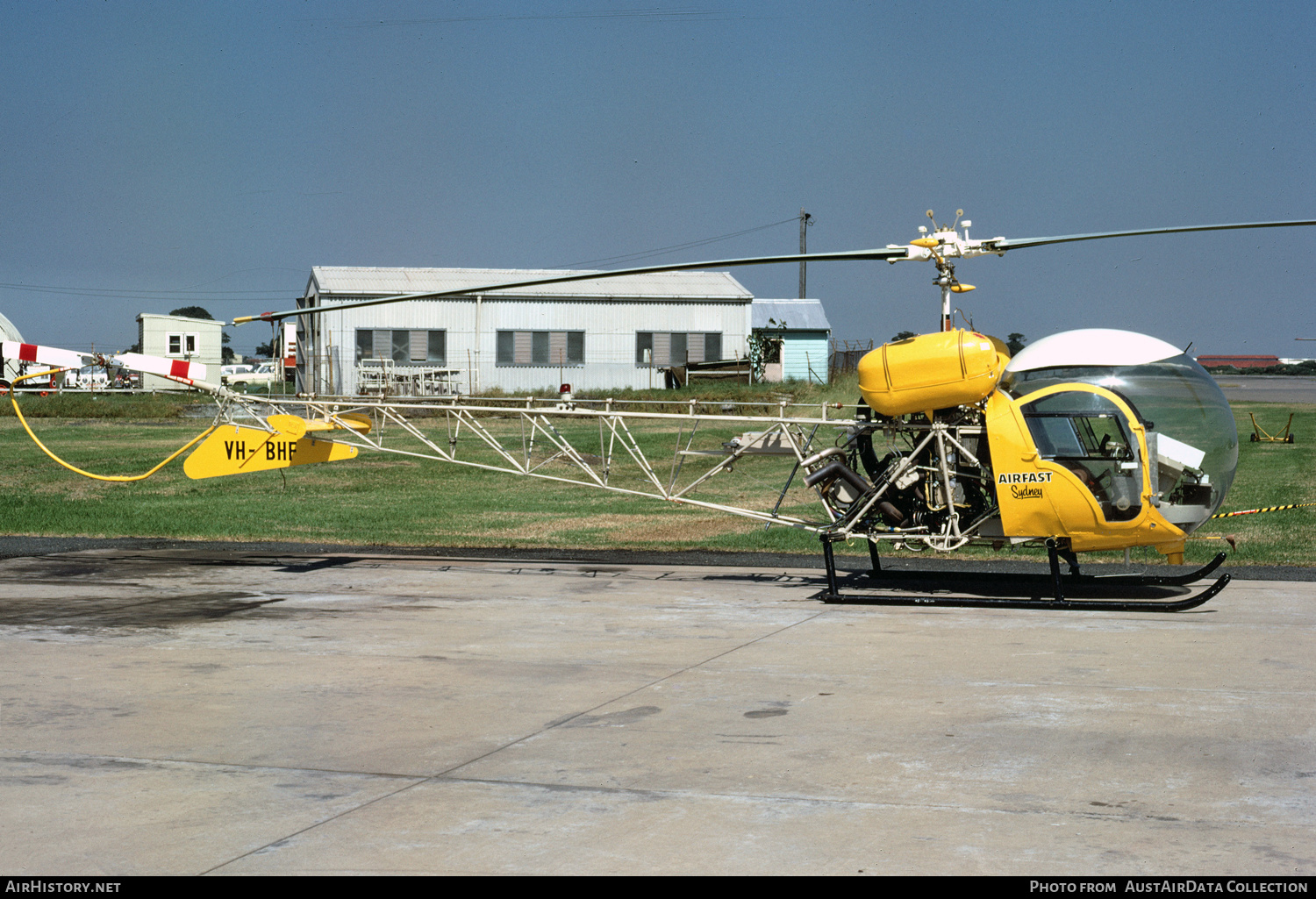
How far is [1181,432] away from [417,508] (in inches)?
514

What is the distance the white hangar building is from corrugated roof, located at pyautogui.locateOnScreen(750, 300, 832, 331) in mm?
5618

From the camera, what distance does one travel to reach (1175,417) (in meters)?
9.80

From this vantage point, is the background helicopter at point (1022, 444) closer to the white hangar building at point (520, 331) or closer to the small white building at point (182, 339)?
the white hangar building at point (520, 331)

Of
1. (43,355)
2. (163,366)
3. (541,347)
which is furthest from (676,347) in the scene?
(43,355)

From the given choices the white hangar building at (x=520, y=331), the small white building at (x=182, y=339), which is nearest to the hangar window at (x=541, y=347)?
the white hangar building at (x=520, y=331)

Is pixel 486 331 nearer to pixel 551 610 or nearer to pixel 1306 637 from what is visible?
pixel 551 610

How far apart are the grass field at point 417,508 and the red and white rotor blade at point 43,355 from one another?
4.37m

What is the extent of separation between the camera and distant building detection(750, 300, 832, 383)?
4759cm

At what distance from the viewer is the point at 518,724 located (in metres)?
6.65

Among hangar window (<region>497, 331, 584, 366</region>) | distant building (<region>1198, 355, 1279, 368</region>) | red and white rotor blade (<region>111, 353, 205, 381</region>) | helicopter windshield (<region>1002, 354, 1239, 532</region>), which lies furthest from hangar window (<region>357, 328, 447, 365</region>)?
distant building (<region>1198, 355, 1279, 368</region>)

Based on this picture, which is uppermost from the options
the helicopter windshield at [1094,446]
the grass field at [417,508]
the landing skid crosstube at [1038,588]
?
the helicopter windshield at [1094,446]

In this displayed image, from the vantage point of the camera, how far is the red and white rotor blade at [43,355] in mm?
11930

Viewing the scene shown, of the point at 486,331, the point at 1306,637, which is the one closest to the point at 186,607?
the point at 1306,637

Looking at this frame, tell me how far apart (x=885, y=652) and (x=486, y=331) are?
35338 mm
